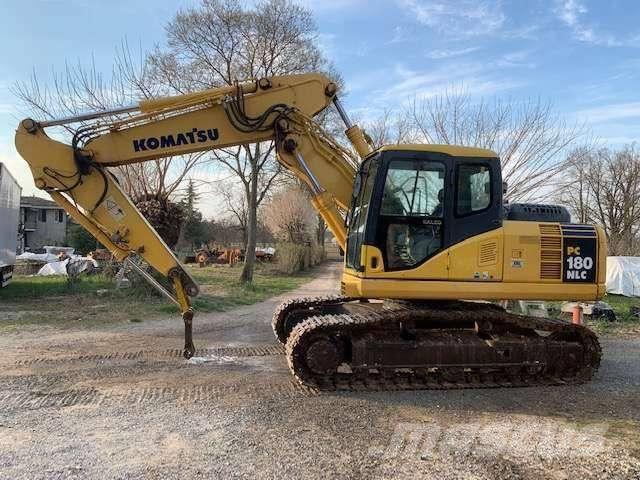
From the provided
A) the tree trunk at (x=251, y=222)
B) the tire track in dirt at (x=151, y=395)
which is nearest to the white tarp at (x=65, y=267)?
the tree trunk at (x=251, y=222)

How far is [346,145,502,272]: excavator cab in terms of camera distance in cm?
675

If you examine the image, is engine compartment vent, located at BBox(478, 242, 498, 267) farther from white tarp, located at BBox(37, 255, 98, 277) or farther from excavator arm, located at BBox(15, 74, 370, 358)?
white tarp, located at BBox(37, 255, 98, 277)

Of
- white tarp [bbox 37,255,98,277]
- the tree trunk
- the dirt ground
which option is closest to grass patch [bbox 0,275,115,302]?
white tarp [bbox 37,255,98,277]

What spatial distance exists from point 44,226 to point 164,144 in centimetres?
4723

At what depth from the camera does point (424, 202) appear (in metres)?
6.81

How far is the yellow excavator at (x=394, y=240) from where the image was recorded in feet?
22.0

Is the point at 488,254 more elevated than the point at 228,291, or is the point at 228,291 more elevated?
the point at 488,254

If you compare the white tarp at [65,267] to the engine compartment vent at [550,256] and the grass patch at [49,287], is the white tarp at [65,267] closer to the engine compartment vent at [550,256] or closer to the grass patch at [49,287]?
the grass patch at [49,287]

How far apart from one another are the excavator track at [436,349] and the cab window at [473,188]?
1305mm

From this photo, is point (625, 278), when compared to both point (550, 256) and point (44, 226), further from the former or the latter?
point (44, 226)

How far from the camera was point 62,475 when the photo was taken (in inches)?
166

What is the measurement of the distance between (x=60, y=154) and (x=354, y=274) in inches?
163

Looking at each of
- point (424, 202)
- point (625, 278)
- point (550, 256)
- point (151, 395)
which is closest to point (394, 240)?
point (424, 202)

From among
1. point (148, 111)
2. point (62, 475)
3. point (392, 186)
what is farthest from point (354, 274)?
point (62, 475)
